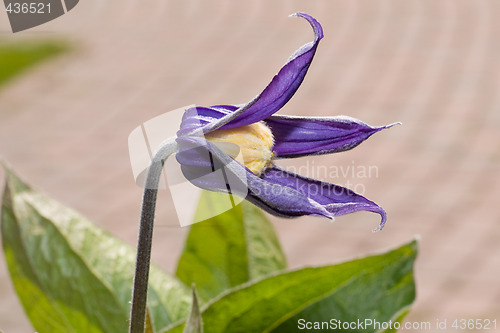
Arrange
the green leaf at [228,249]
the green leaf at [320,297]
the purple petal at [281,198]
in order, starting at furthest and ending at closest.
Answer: the green leaf at [228,249], the green leaf at [320,297], the purple petal at [281,198]

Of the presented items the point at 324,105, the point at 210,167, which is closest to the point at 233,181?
the point at 210,167

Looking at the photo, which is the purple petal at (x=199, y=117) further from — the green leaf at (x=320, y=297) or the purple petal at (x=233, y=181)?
the green leaf at (x=320, y=297)

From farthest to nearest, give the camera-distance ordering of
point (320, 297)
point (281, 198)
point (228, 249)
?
point (228, 249) < point (320, 297) < point (281, 198)

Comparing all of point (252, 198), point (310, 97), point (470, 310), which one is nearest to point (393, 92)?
point (310, 97)

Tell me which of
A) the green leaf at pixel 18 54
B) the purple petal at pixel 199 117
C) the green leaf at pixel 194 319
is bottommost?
the green leaf at pixel 18 54

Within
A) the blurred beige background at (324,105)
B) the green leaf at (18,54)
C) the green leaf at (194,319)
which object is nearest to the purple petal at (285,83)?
the green leaf at (194,319)

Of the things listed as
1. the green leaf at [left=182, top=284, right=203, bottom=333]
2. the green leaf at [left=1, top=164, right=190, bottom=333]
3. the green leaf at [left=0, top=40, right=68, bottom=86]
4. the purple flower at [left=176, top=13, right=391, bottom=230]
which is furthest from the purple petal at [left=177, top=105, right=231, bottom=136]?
the green leaf at [left=0, top=40, right=68, bottom=86]

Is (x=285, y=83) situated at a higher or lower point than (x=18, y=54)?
higher

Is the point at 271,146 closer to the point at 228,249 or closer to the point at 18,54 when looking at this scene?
the point at 228,249
